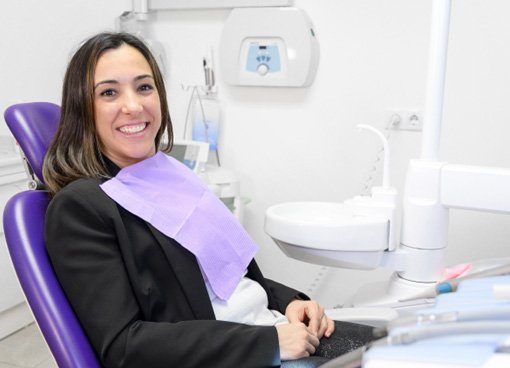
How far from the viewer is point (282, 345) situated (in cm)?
102

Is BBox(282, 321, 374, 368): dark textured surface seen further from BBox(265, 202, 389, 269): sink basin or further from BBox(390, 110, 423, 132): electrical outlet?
BBox(390, 110, 423, 132): electrical outlet

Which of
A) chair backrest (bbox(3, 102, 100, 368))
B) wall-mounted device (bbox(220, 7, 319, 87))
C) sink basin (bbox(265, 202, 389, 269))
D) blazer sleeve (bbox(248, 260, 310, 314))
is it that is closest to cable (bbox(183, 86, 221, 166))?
wall-mounted device (bbox(220, 7, 319, 87))

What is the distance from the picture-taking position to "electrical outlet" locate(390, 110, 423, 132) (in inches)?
83.4

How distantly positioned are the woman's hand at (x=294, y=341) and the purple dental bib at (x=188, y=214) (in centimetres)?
18

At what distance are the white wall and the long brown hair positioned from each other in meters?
1.12

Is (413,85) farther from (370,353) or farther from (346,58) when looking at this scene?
(370,353)

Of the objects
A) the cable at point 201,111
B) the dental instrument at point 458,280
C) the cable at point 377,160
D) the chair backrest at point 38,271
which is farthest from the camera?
the cable at point 201,111

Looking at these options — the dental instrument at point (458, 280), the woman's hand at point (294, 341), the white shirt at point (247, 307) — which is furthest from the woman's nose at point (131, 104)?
the dental instrument at point (458, 280)

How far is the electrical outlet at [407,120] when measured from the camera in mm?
2117

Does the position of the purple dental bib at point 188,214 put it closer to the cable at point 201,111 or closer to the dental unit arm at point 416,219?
the dental unit arm at point 416,219

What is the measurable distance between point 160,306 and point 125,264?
0.36 ft

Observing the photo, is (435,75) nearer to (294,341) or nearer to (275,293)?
(275,293)

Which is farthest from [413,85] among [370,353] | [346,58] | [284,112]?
[370,353]

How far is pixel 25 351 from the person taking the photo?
2145 millimetres
